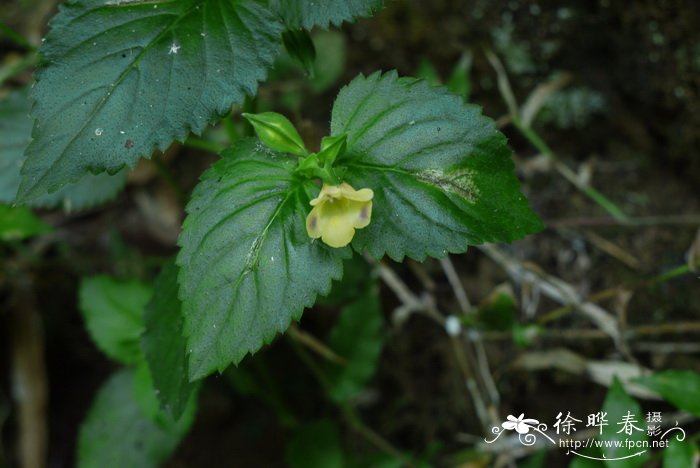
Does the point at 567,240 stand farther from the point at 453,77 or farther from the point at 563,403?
the point at 453,77

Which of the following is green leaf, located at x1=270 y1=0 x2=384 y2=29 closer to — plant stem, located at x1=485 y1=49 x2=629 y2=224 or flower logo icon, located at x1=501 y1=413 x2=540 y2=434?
plant stem, located at x1=485 y1=49 x2=629 y2=224

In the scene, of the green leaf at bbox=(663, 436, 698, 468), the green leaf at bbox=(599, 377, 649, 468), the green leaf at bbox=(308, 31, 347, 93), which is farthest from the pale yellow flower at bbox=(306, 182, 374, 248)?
the green leaf at bbox=(308, 31, 347, 93)

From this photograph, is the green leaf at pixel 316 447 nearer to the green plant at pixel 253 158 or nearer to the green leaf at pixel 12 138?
the green plant at pixel 253 158

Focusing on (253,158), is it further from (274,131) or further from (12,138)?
(12,138)

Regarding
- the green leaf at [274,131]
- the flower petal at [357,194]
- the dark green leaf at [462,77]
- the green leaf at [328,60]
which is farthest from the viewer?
the green leaf at [328,60]

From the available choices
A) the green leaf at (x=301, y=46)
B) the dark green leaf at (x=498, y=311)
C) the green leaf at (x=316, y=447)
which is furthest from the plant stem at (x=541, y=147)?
the green leaf at (x=316, y=447)

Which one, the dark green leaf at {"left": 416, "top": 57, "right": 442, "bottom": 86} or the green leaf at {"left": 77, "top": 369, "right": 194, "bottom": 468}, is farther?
the dark green leaf at {"left": 416, "top": 57, "right": 442, "bottom": 86}
